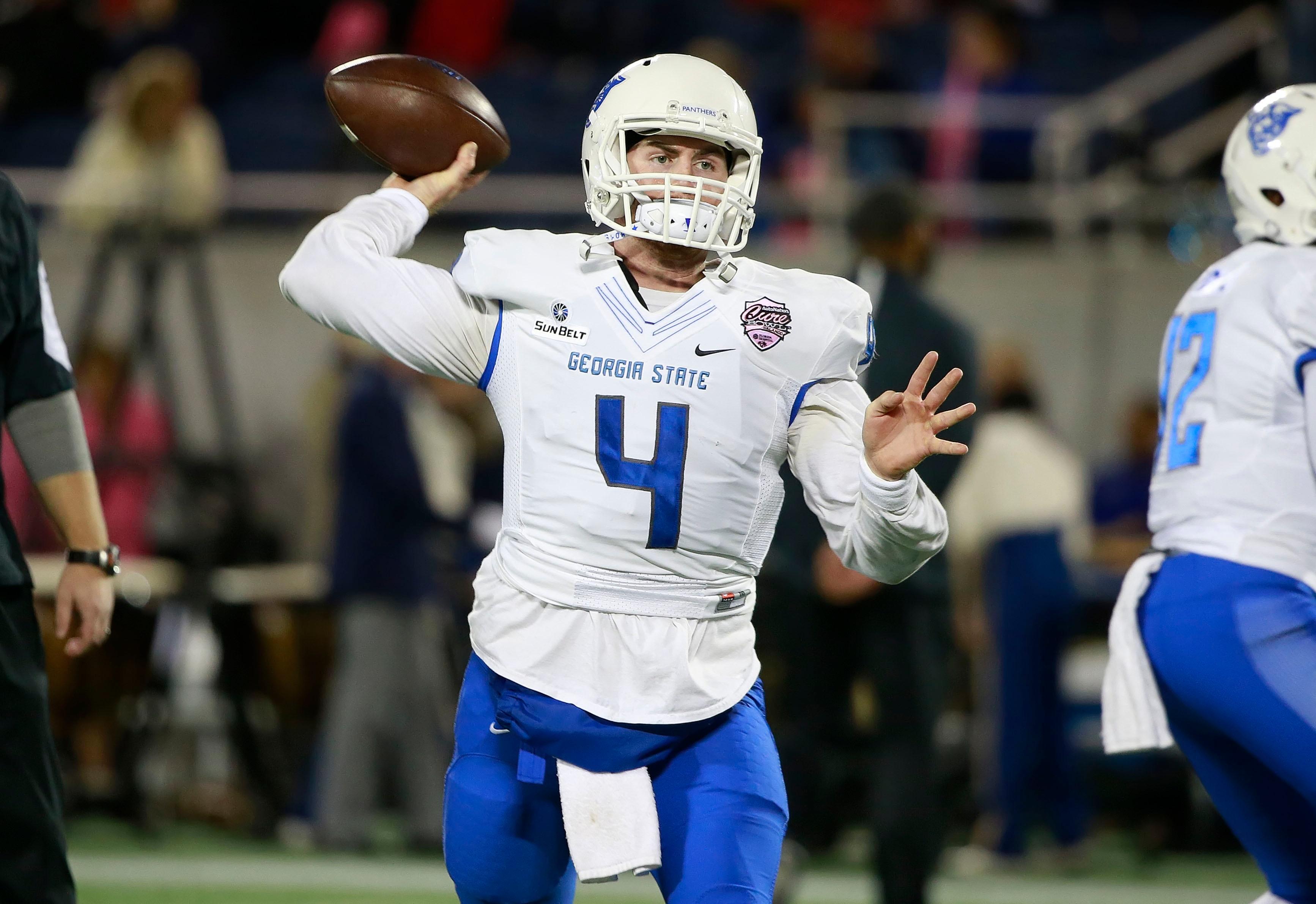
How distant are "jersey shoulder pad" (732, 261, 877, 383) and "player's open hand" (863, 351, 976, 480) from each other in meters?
0.22

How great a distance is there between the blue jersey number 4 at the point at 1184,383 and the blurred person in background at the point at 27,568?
2.15 m

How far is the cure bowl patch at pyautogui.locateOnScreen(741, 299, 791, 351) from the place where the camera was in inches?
113

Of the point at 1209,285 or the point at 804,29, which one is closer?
the point at 1209,285

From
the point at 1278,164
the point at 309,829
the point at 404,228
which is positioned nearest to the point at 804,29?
the point at 309,829

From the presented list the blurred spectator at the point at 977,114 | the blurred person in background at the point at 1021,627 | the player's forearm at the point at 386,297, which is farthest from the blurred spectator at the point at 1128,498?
the player's forearm at the point at 386,297

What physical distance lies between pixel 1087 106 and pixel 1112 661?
6306 mm

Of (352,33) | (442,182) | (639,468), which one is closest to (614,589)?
(639,468)

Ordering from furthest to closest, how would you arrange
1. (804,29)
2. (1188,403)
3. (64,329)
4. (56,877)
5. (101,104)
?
(804,29), (101,104), (64,329), (1188,403), (56,877)

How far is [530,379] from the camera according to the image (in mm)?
2875

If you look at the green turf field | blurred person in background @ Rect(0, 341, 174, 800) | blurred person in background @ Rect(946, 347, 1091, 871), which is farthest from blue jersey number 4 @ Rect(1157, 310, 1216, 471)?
blurred person in background @ Rect(0, 341, 174, 800)

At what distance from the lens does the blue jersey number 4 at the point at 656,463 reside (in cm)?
281

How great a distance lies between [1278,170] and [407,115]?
1789mm

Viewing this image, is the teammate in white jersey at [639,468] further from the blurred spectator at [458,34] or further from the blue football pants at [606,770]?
the blurred spectator at [458,34]

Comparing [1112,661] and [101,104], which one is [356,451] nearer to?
[1112,661]
